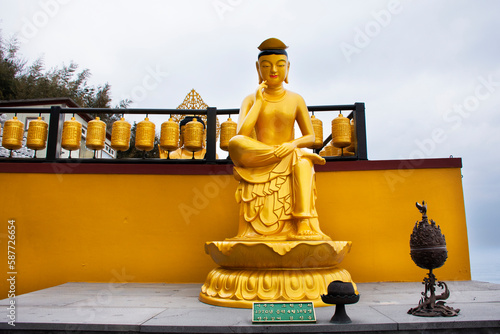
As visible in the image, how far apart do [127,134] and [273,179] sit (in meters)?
1.98

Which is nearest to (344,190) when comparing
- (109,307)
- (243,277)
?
(243,277)

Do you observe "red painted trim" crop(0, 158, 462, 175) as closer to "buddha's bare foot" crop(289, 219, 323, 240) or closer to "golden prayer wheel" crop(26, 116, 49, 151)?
"golden prayer wheel" crop(26, 116, 49, 151)

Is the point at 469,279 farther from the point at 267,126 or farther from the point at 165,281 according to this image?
the point at 165,281

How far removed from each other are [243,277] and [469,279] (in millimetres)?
2380

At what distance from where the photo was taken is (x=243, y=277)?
2406mm

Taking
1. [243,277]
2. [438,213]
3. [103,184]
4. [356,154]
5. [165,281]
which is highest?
[356,154]

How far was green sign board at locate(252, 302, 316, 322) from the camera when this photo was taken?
1797 mm

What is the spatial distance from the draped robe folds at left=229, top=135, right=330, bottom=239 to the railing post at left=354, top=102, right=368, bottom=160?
1.19 m

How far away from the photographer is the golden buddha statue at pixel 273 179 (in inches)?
110

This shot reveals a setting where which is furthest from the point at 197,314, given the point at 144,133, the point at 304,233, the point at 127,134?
the point at 127,134

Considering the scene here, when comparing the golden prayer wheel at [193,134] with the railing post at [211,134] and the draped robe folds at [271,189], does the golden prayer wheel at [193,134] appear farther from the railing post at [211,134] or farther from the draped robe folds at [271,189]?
the draped robe folds at [271,189]

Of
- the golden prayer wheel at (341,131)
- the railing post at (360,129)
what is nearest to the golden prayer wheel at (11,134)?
the golden prayer wheel at (341,131)

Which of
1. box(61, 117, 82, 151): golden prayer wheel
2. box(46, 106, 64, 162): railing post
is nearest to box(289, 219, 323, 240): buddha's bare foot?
box(61, 117, 82, 151): golden prayer wheel

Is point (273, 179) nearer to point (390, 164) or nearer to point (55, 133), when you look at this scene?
point (390, 164)
